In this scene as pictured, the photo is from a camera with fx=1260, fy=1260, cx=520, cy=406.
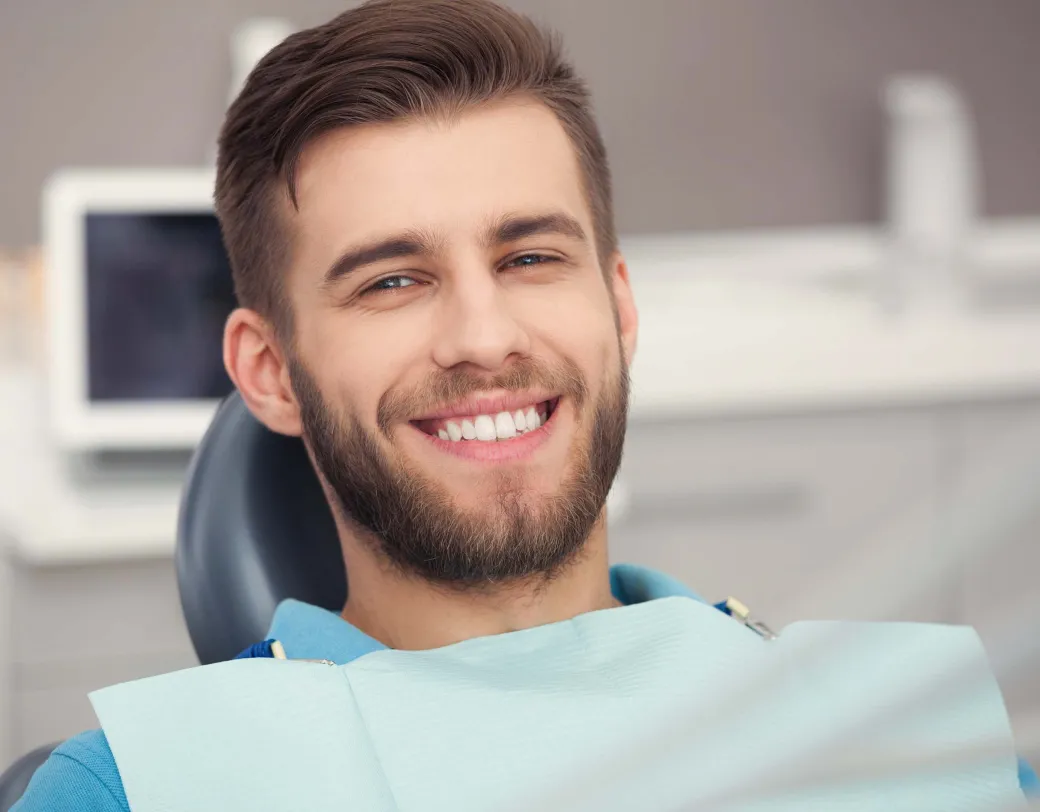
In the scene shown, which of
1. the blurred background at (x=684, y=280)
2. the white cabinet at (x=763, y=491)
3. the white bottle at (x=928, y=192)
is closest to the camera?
the blurred background at (x=684, y=280)

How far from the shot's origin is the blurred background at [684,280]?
2.10 meters

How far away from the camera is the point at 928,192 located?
2941 millimetres

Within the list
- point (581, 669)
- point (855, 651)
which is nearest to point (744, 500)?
point (581, 669)

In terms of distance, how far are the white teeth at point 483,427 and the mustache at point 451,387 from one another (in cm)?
2

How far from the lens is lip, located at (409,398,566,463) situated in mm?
Result: 997

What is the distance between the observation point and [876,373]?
8.80ft

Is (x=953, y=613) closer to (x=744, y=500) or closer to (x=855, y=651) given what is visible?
(x=855, y=651)

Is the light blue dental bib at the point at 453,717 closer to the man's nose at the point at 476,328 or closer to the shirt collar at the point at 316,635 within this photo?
the shirt collar at the point at 316,635

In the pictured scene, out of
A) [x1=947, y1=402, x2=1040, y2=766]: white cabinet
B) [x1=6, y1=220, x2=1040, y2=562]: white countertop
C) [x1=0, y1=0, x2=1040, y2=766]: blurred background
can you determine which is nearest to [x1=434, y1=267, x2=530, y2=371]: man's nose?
[x1=947, y1=402, x2=1040, y2=766]: white cabinet

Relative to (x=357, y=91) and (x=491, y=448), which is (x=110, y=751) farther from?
(x=357, y=91)

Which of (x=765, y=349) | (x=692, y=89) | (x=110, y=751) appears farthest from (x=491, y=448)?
(x=692, y=89)

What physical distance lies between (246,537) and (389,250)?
29 cm

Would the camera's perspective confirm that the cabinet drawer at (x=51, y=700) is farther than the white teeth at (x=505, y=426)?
Yes

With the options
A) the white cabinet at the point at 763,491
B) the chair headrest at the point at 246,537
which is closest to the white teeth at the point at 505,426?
the chair headrest at the point at 246,537
